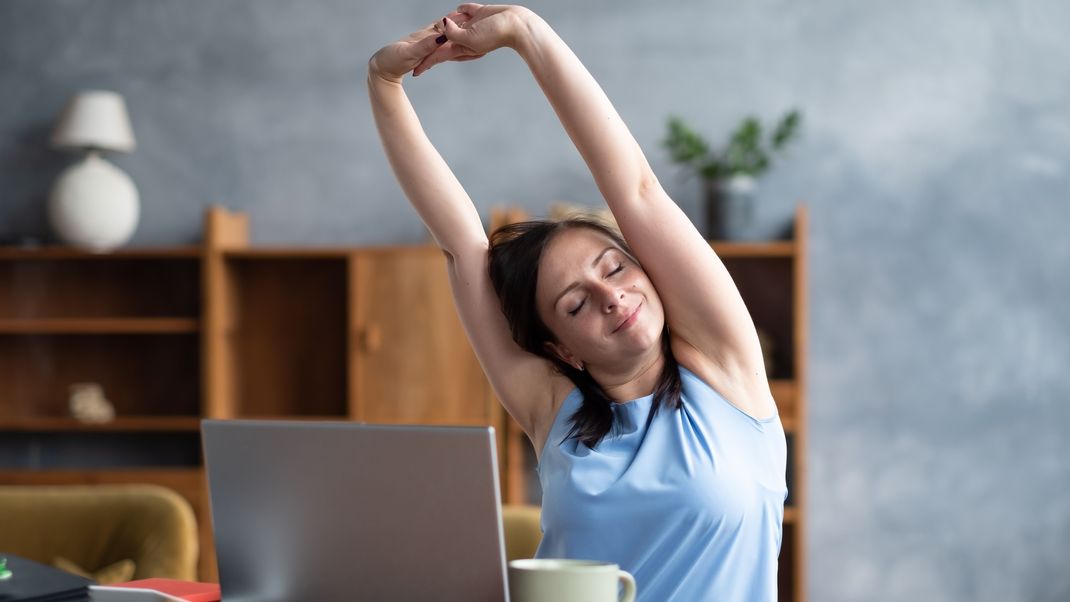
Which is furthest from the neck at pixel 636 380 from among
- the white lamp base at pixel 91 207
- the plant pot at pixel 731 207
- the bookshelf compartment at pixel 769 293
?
the white lamp base at pixel 91 207

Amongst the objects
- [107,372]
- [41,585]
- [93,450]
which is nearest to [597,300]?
[41,585]

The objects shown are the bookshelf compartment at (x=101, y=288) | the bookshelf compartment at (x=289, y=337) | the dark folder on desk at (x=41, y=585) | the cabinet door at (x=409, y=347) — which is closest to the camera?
the dark folder on desk at (x=41, y=585)

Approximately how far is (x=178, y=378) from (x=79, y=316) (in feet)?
1.48

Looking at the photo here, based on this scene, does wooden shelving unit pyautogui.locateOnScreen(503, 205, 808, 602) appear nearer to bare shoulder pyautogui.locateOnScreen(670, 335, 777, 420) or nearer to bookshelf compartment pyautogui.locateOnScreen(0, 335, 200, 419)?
bookshelf compartment pyautogui.locateOnScreen(0, 335, 200, 419)

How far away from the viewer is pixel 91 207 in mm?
3770

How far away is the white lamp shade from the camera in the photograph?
12.5 feet

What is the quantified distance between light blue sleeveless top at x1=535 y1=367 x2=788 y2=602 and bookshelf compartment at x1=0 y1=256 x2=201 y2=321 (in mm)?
3214

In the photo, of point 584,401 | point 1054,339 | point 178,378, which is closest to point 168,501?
point 584,401

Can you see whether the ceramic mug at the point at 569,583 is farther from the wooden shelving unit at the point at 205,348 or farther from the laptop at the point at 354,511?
the wooden shelving unit at the point at 205,348

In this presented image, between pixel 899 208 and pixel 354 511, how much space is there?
130 inches

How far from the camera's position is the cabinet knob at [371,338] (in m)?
3.63

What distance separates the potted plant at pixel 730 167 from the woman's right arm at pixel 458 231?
2330 millimetres

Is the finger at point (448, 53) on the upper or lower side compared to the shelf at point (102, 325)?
upper

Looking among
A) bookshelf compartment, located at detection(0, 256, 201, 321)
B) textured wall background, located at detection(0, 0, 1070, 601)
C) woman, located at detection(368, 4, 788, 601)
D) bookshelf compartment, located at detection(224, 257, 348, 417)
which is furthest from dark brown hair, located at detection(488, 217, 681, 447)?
bookshelf compartment, located at detection(0, 256, 201, 321)
